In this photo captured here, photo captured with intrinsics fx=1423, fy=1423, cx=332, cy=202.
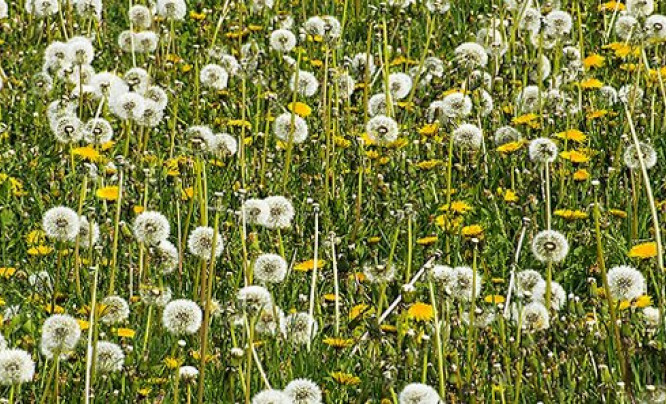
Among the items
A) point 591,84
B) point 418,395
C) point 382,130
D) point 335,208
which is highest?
point 591,84

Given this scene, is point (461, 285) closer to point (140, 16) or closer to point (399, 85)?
point (399, 85)

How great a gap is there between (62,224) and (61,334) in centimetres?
54

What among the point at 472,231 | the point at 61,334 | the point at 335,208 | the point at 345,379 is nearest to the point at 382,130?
the point at 335,208

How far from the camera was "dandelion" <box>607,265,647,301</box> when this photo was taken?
112 inches

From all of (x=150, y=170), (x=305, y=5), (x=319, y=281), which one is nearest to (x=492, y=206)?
(x=319, y=281)

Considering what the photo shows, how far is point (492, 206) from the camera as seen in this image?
372 centimetres

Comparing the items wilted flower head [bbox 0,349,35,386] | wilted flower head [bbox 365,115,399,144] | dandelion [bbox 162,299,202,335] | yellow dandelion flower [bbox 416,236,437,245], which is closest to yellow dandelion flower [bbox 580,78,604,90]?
wilted flower head [bbox 365,115,399,144]

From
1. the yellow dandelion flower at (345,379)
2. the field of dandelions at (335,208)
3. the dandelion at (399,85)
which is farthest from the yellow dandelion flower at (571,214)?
the dandelion at (399,85)

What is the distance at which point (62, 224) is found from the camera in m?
3.18

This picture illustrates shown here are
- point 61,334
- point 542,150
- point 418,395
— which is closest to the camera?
point 418,395

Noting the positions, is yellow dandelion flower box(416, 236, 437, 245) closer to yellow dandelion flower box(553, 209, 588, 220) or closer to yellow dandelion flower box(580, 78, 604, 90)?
yellow dandelion flower box(553, 209, 588, 220)

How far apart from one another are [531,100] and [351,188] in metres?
0.66

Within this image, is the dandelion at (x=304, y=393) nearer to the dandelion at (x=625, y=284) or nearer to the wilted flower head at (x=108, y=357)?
the wilted flower head at (x=108, y=357)

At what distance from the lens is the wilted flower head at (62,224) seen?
3172mm
